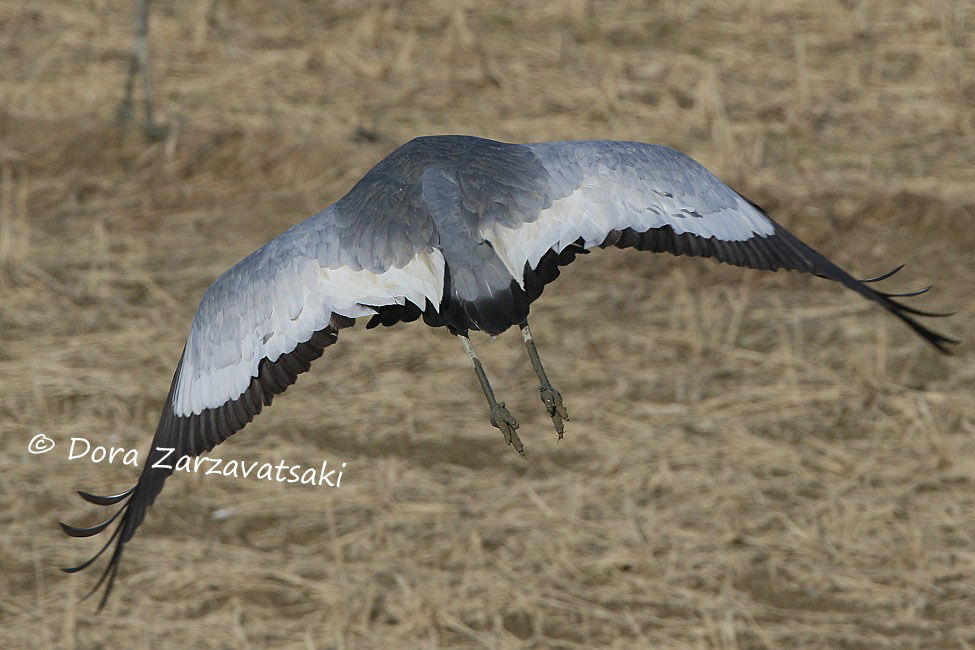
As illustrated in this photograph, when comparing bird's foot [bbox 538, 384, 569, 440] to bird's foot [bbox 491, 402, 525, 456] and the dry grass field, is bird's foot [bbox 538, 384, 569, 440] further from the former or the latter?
the dry grass field

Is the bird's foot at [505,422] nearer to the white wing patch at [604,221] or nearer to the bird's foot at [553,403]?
the bird's foot at [553,403]

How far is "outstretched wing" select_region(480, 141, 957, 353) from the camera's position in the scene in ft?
19.0

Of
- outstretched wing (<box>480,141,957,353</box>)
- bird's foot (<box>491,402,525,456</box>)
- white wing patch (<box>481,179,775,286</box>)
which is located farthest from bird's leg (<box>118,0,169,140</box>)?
bird's foot (<box>491,402,525,456</box>)

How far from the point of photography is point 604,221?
597 cm

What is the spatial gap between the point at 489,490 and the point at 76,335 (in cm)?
413

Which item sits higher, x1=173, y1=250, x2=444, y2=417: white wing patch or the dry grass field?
x1=173, y1=250, x2=444, y2=417: white wing patch

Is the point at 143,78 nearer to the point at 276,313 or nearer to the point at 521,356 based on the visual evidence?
the point at 521,356

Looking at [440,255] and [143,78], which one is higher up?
[440,255]

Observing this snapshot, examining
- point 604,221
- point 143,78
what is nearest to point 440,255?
point 604,221

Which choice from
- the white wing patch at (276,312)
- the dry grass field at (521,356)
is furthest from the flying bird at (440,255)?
the dry grass field at (521,356)

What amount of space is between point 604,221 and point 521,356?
276 inches

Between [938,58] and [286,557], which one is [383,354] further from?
[938,58]

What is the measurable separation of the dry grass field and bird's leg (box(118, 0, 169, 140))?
1.00 feet

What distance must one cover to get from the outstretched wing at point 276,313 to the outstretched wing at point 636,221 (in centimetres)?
39
